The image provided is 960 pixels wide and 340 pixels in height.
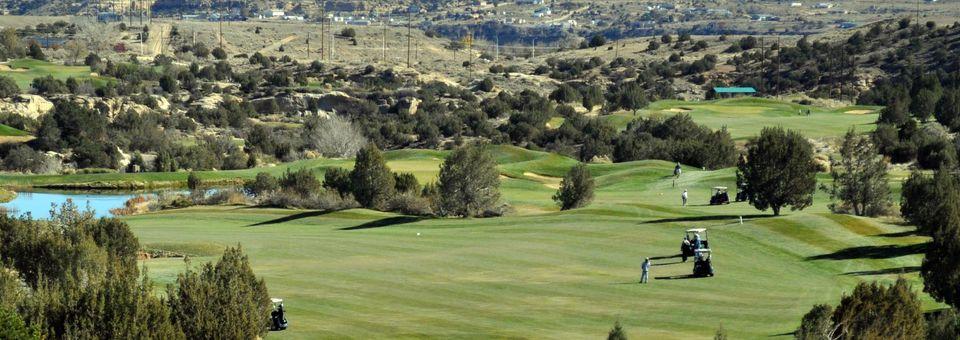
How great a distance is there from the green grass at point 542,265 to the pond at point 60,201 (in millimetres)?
6886

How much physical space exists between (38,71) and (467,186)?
267 feet

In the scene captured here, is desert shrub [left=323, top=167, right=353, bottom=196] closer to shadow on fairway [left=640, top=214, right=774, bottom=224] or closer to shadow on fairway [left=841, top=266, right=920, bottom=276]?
shadow on fairway [left=640, top=214, right=774, bottom=224]

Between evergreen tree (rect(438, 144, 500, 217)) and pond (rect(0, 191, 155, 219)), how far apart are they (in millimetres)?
16025

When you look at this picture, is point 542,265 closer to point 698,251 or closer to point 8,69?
point 698,251

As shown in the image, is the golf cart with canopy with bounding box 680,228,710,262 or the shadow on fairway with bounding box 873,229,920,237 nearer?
the golf cart with canopy with bounding box 680,228,710,262

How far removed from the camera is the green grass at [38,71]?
436ft

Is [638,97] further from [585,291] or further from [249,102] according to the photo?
[585,291]

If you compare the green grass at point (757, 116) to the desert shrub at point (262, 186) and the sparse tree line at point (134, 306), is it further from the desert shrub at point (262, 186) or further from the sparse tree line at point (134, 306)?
the sparse tree line at point (134, 306)

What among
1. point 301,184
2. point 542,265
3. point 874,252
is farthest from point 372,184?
point 874,252

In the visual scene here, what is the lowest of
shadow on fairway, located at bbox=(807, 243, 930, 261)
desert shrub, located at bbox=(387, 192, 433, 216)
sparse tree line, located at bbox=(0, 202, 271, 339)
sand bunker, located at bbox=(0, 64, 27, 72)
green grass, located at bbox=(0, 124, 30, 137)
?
green grass, located at bbox=(0, 124, 30, 137)

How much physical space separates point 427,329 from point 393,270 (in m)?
10.1

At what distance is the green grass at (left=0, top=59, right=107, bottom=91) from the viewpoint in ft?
436

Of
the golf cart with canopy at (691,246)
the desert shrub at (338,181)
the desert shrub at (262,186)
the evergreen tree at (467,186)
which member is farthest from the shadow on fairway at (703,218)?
the desert shrub at (262,186)

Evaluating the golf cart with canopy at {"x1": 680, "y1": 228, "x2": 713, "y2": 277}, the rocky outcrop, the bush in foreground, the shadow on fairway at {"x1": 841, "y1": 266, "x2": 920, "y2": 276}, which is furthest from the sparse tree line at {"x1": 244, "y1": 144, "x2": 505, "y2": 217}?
the rocky outcrop
